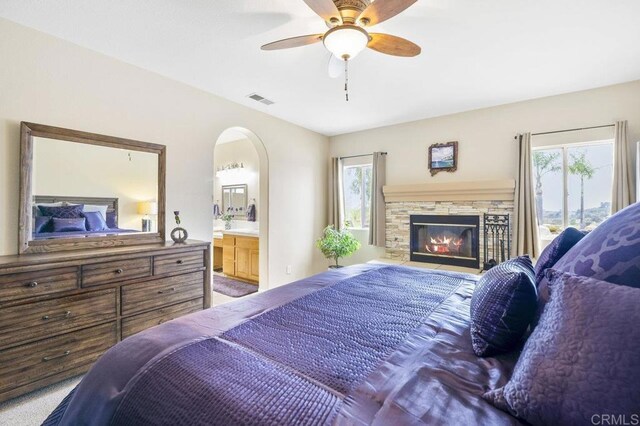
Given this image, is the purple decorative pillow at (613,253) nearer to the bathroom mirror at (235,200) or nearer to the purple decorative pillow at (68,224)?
the purple decorative pillow at (68,224)

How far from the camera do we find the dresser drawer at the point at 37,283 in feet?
5.89

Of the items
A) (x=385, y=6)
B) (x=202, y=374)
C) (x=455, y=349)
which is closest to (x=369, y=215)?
(x=385, y=6)

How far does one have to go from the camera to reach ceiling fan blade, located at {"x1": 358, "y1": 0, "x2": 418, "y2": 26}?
157cm

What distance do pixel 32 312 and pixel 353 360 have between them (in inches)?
86.5

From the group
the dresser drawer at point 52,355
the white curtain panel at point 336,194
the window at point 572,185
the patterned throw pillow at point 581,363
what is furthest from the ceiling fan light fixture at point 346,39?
the white curtain panel at point 336,194

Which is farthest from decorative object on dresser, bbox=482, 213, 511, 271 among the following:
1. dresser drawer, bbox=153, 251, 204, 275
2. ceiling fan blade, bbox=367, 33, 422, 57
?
dresser drawer, bbox=153, 251, 204, 275

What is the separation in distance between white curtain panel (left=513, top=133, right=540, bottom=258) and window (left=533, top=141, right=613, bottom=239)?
171 millimetres

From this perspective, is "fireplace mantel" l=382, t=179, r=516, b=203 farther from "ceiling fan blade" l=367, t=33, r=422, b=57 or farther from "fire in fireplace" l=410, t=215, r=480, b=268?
"ceiling fan blade" l=367, t=33, r=422, b=57

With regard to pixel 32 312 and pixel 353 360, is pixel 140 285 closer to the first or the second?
pixel 32 312

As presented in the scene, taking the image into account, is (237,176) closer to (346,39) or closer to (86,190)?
(86,190)

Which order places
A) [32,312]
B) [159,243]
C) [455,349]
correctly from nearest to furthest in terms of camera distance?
[455,349] < [32,312] < [159,243]

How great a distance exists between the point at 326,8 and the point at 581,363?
190 centimetres

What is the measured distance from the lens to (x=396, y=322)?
1283 millimetres

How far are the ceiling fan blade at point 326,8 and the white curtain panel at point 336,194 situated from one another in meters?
3.38
